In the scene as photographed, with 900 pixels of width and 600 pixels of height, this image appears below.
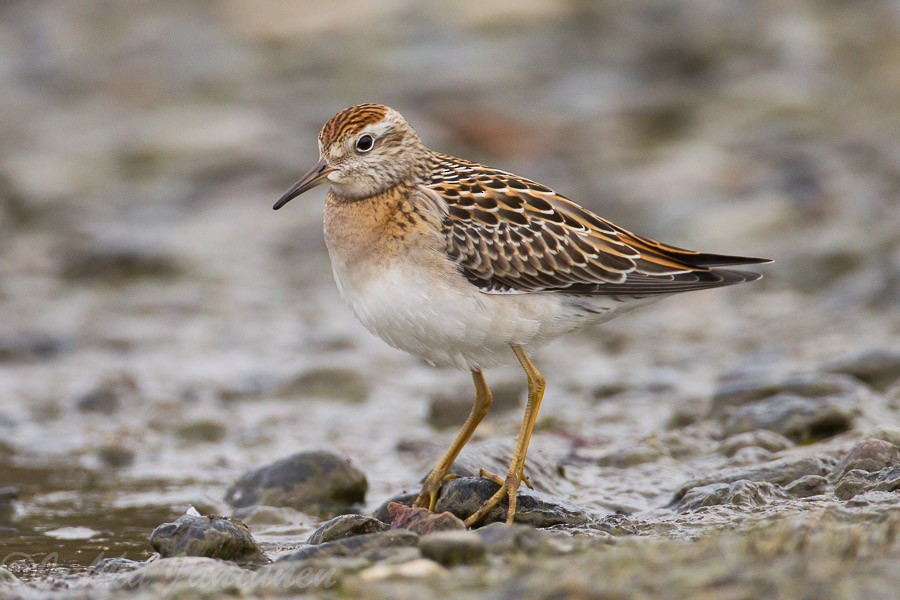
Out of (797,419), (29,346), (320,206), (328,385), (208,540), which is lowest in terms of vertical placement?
(208,540)

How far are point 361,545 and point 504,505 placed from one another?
1255 mm

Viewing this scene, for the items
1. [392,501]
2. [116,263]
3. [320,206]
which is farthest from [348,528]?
[320,206]

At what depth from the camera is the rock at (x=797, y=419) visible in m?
7.86

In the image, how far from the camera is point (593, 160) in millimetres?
15859

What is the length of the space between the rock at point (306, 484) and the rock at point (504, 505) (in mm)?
872

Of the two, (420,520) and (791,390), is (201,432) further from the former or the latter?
(791,390)

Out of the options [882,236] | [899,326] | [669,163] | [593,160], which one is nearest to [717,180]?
[669,163]

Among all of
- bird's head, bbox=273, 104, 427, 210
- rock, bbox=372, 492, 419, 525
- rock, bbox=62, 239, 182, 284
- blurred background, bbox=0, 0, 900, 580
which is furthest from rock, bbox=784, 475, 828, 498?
rock, bbox=62, 239, 182, 284

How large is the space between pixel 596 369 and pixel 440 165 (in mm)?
3847

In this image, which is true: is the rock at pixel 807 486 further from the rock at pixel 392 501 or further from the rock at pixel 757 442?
the rock at pixel 392 501

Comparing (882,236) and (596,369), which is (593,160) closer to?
(882,236)

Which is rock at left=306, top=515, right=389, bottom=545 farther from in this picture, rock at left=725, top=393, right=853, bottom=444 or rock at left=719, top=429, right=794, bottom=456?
rock at left=725, top=393, right=853, bottom=444

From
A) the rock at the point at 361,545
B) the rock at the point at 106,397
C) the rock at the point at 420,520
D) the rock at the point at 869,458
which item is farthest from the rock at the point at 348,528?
the rock at the point at 106,397

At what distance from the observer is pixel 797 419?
7.91m
